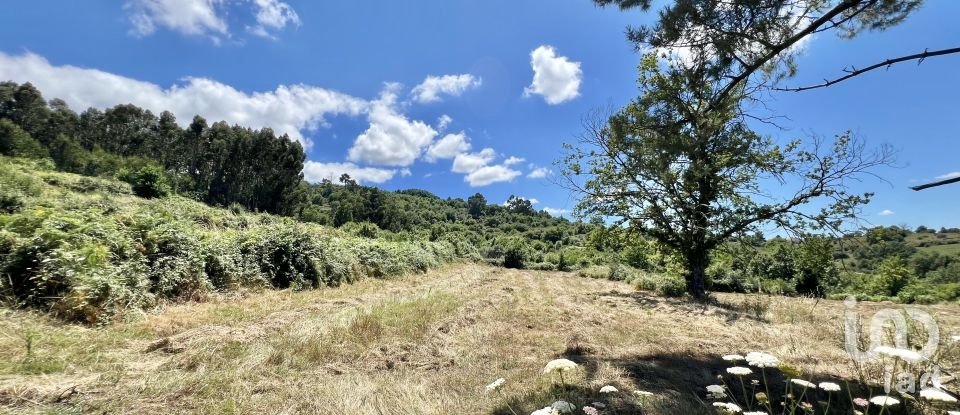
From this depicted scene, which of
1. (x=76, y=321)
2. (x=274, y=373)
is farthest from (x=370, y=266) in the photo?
(x=274, y=373)

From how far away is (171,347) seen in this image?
4.61 metres

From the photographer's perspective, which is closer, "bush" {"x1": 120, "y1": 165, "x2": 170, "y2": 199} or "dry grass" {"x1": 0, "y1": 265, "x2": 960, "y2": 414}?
"dry grass" {"x1": 0, "y1": 265, "x2": 960, "y2": 414}

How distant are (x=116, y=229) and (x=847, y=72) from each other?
9.90 metres

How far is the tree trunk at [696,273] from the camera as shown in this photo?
12.7 m

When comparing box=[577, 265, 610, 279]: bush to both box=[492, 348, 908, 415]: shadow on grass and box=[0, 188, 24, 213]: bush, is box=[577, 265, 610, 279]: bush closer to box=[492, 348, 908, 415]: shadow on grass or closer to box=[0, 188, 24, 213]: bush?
box=[492, 348, 908, 415]: shadow on grass

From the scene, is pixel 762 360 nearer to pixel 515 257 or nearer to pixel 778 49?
pixel 778 49

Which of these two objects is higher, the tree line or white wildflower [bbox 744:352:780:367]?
the tree line

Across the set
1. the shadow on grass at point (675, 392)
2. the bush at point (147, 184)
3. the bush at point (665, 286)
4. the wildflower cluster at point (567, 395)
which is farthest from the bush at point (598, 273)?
the bush at point (147, 184)

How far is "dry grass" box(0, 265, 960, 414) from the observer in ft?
10.5

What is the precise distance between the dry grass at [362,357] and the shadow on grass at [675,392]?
0.09 ft

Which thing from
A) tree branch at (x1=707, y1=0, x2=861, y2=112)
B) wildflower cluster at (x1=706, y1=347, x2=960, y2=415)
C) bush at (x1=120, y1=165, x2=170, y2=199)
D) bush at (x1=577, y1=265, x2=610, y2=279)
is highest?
tree branch at (x1=707, y1=0, x2=861, y2=112)

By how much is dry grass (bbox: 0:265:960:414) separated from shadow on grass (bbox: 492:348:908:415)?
26 millimetres
